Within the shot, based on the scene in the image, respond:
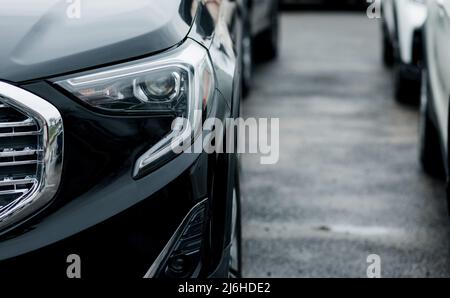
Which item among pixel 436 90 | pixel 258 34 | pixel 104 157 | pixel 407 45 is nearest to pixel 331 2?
pixel 258 34

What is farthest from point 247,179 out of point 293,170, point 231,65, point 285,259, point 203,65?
point 203,65

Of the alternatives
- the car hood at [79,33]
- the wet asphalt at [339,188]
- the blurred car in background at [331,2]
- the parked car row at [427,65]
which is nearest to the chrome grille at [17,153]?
the car hood at [79,33]

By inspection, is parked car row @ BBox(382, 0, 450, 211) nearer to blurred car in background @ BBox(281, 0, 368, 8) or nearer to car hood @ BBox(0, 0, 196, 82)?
car hood @ BBox(0, 0, 196, 82)

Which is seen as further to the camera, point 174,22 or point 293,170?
point 293,170

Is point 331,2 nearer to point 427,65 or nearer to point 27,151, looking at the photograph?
point 427,65

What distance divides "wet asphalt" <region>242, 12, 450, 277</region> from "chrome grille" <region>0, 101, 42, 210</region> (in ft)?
5.85

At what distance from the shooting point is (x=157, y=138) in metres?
2.66

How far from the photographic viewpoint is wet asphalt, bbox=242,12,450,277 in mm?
4387

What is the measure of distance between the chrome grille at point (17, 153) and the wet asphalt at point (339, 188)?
70.2 inches

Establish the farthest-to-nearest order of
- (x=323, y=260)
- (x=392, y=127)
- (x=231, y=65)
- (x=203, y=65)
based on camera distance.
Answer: (x=392, y=127) → (x=323, y=260) → (x=231, y=65) → (x=203, y=65)

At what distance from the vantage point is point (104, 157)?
2621mm

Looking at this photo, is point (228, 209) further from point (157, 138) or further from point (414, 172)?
point (414, 172)

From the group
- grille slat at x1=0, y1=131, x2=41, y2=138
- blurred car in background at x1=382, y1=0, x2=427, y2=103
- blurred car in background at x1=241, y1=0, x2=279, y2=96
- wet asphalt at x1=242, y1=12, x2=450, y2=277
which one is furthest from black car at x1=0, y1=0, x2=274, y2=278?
blurred car in background at x1=241, y1=0, x2=279, y2=96

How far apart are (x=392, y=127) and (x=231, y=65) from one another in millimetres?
4193
